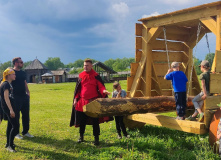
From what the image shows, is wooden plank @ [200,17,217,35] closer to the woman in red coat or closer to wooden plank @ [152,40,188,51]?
wooden plank @ [152,40,188,51]

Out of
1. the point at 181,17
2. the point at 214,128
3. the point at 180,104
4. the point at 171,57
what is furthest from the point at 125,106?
the point at 171,57

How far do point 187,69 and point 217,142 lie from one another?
362 cm

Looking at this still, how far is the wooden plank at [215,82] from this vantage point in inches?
159

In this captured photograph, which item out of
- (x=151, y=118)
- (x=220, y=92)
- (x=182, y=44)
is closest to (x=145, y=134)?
(x=151, y=118)

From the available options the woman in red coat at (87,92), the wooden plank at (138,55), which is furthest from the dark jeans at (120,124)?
the wooden plank at (138,55)

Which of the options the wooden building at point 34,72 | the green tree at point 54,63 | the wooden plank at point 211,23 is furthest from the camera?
the green tree at point 54,63

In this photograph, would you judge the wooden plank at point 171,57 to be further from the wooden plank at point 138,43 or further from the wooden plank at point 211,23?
the wooden plank at point 211,23

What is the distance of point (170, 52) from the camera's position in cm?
698

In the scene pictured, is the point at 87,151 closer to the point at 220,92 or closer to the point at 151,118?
the point at 151,118

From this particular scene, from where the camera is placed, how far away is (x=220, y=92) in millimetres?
4156

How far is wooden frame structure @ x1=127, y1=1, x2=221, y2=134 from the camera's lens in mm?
4133

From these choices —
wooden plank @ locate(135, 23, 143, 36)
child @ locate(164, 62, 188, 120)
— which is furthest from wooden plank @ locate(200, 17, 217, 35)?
wooden plank @ locate(135, 23, 143, 36)

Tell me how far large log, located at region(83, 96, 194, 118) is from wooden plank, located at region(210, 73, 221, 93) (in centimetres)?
121

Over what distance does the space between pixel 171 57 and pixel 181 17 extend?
1.75 meters
